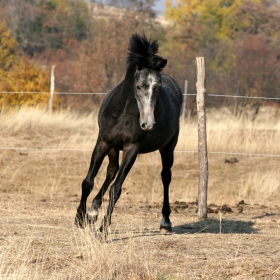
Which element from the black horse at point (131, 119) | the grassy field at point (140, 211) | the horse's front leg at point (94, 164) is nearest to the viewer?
the grassy field at point (140, 211)

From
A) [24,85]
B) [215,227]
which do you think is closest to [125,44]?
[24,85]

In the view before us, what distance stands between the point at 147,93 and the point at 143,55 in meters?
0.56

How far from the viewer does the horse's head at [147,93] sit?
670 centimetres

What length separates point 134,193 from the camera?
12641 millimetres

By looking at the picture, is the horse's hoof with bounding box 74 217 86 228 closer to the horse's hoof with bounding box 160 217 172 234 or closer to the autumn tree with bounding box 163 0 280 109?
the horse's hoof with bounding box 160 217 172 234

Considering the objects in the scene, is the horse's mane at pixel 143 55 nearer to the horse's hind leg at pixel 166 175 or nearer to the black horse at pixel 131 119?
the black horse at pixel 131 119

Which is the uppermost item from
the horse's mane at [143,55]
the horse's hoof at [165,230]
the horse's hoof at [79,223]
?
the horse's mane at [143,55]

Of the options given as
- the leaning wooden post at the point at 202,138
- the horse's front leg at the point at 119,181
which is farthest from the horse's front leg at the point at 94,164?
the leaning wooden post at the point at 202,138

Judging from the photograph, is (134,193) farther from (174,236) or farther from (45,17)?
(45,17)

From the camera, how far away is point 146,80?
269 inches

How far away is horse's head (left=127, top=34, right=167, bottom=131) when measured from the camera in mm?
6707

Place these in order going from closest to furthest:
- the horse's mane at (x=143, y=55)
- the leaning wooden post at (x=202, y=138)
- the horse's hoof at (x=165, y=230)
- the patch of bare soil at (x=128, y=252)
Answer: the patch of bare soil at (x=128, y=252) → the horse's mane at (x=143, y=55) → the horse's hoof at (x=165, y=230) → the leaning wooden post at (x=202, y=138)

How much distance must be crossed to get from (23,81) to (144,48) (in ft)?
63.9

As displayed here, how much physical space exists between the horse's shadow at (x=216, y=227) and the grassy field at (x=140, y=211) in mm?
14
